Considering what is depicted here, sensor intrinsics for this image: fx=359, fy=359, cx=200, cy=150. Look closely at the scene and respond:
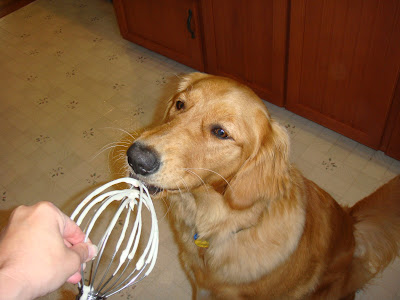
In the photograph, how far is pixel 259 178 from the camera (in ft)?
4.65

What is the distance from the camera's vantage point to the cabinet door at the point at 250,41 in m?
2.34

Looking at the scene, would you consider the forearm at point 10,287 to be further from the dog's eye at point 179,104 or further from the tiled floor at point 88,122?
the tiled floor at point 88,122

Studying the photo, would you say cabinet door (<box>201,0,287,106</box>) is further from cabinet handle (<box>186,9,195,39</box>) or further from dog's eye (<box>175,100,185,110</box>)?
dog's eye (<box>175,100,185,110</box>)

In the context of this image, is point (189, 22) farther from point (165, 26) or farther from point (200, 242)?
point (200, 242)

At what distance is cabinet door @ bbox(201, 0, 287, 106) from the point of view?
234cm

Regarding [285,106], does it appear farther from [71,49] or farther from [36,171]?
[71,49]

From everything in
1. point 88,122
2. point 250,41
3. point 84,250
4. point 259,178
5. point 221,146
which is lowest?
point 88,122

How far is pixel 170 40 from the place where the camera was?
126 inches

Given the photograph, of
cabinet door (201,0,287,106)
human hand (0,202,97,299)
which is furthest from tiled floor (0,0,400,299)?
human hand (0,202,97,299)

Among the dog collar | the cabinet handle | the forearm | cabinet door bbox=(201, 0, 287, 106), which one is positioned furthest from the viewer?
the cabinet handle

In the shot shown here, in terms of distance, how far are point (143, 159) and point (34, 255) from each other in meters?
0.51

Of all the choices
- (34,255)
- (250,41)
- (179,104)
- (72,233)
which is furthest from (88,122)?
(34,255)

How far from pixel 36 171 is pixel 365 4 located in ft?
8.00

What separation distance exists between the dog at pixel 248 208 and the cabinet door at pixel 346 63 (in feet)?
2.59
